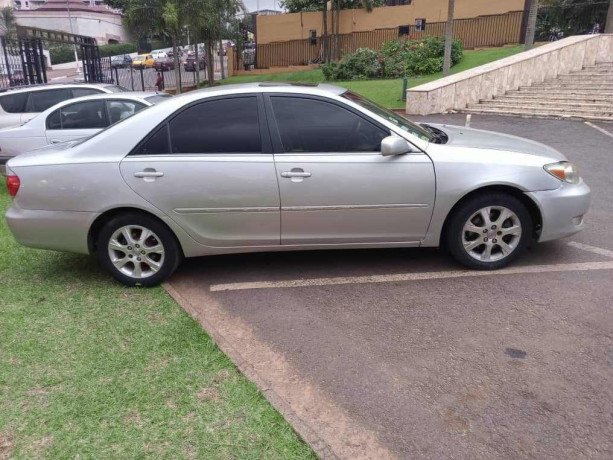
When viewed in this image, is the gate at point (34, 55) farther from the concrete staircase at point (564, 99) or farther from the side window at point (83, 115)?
the concrete staircase at point (564, 99)

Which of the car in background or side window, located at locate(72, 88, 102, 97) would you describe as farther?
side window, located at locate(72, 88, 102, 97)

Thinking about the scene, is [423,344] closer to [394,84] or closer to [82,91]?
[82,91]

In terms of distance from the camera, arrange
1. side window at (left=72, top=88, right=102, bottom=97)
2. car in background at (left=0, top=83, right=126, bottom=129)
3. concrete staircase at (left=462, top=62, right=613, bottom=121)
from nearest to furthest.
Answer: car in background at (left=0, top=83, right=126, bottom=129)
side window at (left=72, top=88, right=102, bottom=97)
concrete staircase at (left=462, top=62, right=613, bottom=121)

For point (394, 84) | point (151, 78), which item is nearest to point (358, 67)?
point (394, 84)

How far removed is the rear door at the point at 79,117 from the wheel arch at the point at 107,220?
14.0 ft

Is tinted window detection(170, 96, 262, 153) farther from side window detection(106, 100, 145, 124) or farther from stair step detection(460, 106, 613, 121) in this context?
stair step detection(460, 106, 613, 121)

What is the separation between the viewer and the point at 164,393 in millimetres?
3045

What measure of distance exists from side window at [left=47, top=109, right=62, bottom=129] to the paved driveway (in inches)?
181

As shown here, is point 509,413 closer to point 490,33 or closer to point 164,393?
point 164,393

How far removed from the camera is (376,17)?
110ft

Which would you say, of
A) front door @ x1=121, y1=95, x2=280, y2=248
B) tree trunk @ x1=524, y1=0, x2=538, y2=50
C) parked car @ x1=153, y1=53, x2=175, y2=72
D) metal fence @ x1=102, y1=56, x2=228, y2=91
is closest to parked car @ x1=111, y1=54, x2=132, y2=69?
metal fence @ x1=102, y1=56, x2=228, y2=91

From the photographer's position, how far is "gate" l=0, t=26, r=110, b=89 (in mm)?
17045

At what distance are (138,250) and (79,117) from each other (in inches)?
188

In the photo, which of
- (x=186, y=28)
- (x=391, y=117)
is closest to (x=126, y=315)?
(x=391, y=117)
